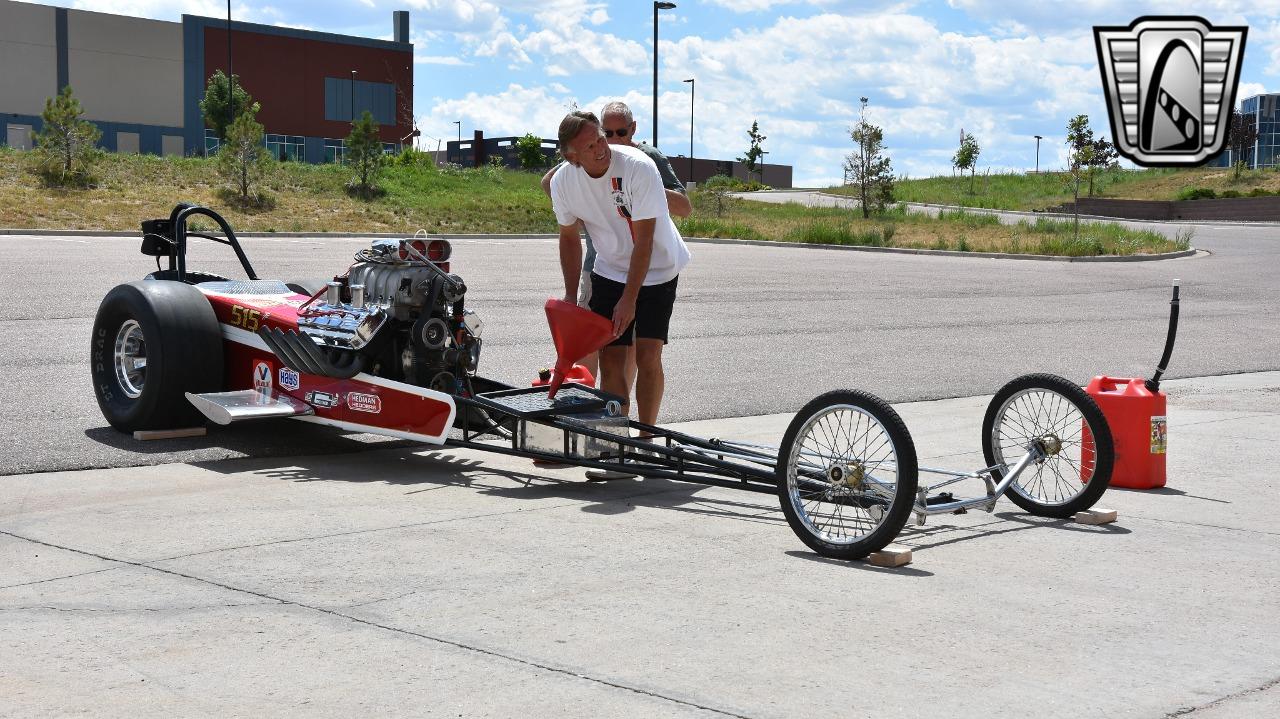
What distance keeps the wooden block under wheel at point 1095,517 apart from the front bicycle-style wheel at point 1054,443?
0.11ft

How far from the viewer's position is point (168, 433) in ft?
25.1

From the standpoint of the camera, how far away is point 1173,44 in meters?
9.96

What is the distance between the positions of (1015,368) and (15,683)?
997cm

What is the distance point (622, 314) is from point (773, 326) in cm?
840

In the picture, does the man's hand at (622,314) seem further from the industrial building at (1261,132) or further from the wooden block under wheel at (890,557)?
the industrial building at (1261,132)

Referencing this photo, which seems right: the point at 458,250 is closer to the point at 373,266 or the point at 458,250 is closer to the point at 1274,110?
the point at 373,266

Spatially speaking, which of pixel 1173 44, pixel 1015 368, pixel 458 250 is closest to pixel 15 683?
pixel 1173 44

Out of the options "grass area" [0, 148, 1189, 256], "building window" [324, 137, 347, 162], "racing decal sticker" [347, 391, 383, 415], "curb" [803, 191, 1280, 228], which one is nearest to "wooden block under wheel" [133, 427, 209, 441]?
"racing decal sticker" [347, 391, 383, 415]

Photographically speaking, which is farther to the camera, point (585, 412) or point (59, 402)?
point (59, 402)

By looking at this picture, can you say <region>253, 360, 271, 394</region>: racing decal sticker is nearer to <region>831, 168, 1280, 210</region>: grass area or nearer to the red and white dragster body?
the red and white dragster body

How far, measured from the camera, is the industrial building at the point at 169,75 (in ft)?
227

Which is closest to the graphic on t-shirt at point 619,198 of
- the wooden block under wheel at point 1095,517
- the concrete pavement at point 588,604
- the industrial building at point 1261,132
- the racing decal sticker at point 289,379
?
the concrete pavement at point 588,604

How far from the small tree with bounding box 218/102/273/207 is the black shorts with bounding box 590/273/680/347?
32123 mm

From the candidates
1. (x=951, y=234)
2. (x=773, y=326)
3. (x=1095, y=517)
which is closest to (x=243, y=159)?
(x=951, y=234)
